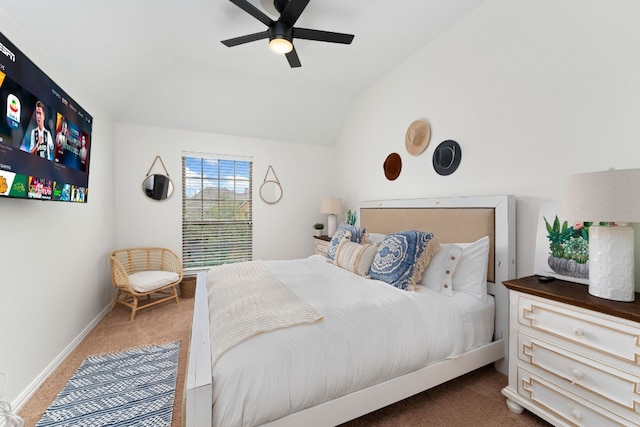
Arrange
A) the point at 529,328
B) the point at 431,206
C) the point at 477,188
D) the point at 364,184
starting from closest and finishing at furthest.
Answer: the point at 529,328 → the point at 477,188 → the point at 431,206 → the point at 364,184

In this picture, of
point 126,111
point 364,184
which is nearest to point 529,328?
point 364,184

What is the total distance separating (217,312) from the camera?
1.64 metres

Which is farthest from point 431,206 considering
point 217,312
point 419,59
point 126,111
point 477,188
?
point 126,111

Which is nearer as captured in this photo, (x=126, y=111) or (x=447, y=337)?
(x=447, y=337)

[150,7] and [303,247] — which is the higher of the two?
[150,7]

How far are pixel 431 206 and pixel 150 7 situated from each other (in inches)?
118

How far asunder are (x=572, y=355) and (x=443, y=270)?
817 mm

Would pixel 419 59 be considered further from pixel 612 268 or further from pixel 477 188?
pixel 612 268

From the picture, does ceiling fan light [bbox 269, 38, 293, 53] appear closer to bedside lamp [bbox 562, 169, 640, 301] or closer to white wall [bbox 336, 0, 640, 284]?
white wall [bbox 336, 0, 640, 284]

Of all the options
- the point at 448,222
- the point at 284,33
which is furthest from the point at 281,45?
the point at 448,222

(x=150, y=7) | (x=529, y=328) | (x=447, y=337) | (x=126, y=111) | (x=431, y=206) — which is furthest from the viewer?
(x=126, y=111)

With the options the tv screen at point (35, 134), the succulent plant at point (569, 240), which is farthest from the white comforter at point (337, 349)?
the tv screen at point (35, 134)

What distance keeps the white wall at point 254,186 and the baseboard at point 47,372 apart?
132cm

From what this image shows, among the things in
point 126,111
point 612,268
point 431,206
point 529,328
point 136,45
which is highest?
point 136,45
